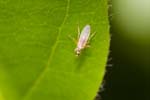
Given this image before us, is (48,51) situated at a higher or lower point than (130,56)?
lower

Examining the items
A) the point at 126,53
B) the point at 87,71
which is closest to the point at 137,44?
the point at 126,53

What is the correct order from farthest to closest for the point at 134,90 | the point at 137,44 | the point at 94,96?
the point at 137,44 → the point at 134,90 → the point at 94,96

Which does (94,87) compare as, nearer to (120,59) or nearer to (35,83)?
(35,83)

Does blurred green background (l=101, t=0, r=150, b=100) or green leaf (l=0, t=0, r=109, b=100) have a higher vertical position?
blurred green background (l=101, t=0, r=150, b=100)

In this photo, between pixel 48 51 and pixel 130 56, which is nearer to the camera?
pixel 48 51

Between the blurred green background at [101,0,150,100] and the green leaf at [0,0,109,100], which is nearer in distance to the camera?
the green leaf at [0,0,109,100]

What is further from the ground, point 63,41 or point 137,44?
point 137,44
